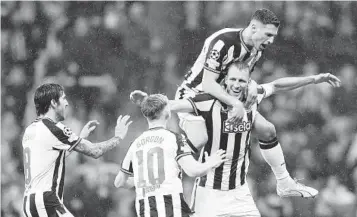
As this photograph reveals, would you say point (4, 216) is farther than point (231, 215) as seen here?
Yes

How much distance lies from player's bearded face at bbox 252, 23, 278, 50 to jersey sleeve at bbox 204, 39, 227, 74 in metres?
0.25

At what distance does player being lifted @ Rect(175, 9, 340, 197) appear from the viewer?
4.88m

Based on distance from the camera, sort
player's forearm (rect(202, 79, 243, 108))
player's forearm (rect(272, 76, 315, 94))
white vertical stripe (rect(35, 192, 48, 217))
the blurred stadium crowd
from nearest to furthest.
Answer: white vertical stripe (rect(35, 192, 48, 217)), player's forearm (rect(202, 79, 243, 108)), player's forearm (rect(272, 76, 315, 94)), the blurred stadium crowd

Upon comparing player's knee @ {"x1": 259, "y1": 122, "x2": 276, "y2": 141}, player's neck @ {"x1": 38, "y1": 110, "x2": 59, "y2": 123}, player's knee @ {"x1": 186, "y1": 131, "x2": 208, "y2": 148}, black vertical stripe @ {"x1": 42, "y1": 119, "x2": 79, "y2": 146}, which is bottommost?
player's knee @ {"x1": 259, "y1": 122, "x2": 276, "y2": 141}

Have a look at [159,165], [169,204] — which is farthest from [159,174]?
[169,204]

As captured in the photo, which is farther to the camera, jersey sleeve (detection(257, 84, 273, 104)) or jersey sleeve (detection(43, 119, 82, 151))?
jersey sleeve (detection(257, 84, 273, 104))

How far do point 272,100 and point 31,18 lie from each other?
3.40m

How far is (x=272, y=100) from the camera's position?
874 cm

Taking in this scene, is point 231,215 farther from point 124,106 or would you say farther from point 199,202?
point 124,106

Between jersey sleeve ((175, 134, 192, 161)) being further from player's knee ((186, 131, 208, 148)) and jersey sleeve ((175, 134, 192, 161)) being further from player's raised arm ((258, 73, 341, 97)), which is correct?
player's raised arm ((258, 73, 341, 97))

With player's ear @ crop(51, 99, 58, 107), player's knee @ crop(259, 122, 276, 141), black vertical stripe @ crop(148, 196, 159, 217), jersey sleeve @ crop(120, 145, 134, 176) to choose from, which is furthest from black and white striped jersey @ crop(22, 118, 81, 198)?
player's knee @ crop(259, 122, 276, 141)

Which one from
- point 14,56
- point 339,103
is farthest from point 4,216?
point 339,103

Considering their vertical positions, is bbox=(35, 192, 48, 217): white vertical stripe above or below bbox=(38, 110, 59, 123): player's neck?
below

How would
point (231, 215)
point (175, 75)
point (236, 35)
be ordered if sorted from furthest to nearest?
point (175, 75), point (236, 35), point (231, 215)
